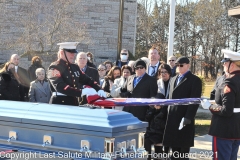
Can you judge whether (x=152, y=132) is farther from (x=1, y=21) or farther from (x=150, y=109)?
(x=1, y=21)

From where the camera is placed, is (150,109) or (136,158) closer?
(136,158)

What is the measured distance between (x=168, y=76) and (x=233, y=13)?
4.71 meters

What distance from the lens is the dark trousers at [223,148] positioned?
5.11 m

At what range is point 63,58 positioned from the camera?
5.26 m

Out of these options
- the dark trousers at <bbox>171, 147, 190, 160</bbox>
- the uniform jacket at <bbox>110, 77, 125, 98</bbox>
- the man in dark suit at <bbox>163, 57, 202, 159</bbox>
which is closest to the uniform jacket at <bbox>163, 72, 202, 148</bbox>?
the man in dark suit at <bbox>163, 57, 202, 159</bbox>

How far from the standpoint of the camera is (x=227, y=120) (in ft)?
16.7

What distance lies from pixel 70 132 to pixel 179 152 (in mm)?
2599

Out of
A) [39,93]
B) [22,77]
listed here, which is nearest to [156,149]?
[39,93]

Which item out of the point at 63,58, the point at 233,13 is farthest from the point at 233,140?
the point at 233,13

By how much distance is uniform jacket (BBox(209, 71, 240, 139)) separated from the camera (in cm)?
493

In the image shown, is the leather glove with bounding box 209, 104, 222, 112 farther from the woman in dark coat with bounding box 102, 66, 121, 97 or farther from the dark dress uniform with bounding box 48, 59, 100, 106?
the woman in dark coat with bounding box 102, 66, 121, 97

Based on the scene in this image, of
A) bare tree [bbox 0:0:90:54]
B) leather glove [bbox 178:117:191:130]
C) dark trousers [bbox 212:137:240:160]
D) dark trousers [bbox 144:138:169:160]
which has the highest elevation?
bare tree [bbox 0:0:90:54]

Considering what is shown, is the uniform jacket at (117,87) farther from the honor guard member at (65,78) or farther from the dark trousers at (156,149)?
the honor guard member at (65,78)

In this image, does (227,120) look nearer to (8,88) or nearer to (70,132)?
(70,132)
